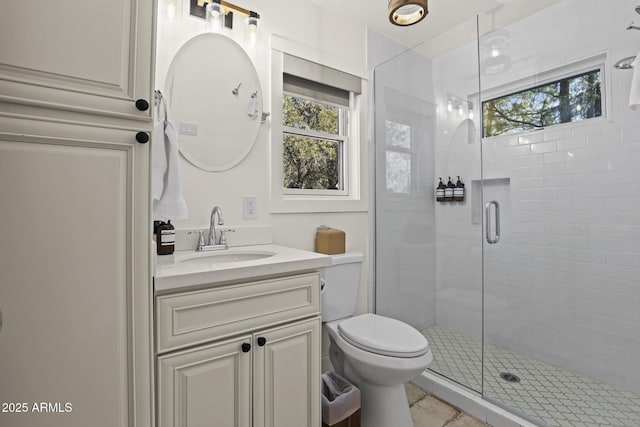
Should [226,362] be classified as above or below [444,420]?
above

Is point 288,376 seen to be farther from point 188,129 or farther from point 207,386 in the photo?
point 188,129

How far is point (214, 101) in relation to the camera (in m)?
1.64

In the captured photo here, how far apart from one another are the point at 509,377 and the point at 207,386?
70.1 inches

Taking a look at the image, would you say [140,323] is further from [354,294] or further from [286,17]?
[286,17]

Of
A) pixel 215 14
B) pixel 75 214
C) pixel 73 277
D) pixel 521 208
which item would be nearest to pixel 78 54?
pixel 75 214

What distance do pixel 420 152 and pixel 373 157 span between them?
1.37 feet

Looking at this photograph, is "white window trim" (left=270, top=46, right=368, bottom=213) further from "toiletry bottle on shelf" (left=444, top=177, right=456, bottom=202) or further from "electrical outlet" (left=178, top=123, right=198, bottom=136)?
"toiletry bottle on shelf" (left=444, top=177, right=456, bottom=202)

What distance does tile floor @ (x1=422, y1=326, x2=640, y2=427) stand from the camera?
61.8 inches

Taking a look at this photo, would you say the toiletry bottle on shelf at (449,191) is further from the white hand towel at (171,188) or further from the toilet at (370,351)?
the white hand towel at (171,188)

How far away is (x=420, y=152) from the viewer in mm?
2482

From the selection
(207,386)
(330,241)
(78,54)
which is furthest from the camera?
(330,241)

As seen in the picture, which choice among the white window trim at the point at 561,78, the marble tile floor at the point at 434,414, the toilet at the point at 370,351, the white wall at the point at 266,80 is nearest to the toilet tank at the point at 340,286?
the toilet at the point at 370,351

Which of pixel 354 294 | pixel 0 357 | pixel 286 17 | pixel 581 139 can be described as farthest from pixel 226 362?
pixel 581 139

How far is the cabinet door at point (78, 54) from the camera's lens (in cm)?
74
